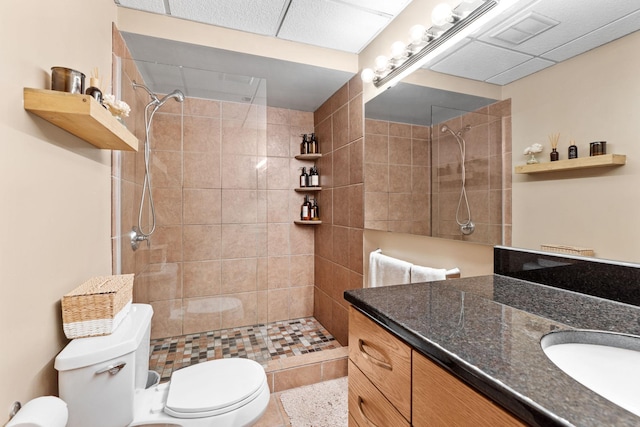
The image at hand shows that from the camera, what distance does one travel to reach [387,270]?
1809 mm

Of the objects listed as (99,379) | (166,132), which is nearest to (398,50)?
(166,132)

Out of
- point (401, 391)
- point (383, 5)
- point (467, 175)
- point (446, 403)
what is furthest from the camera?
point (383, 5)

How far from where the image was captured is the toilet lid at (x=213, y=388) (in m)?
1.13

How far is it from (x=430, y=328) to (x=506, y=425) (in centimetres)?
22

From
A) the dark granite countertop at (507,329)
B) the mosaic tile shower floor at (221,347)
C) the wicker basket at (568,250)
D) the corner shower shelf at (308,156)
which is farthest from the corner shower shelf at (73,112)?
the corner shower shelf at (308,156)

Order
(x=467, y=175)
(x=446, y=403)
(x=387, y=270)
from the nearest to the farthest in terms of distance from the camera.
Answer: (x=446, y=403) → (x=467, y=175) → (x=387, y=270)

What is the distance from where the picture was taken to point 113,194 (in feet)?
5.33

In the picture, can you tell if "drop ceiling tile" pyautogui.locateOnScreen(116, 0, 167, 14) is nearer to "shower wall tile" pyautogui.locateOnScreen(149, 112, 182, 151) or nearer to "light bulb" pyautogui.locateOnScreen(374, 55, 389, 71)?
"shower wall tile" pyautogui.locateOnScreen(149, 112, 182, 151)

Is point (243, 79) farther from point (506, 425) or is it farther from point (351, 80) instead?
point (506, 425)

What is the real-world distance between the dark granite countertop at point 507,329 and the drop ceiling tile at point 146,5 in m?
1.92

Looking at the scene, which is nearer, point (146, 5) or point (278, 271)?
point (146, 5)

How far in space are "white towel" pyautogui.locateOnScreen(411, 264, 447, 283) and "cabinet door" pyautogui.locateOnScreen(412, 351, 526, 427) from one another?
34.5 inches

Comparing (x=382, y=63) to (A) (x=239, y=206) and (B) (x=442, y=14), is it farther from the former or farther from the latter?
(A) (x=239, y=206)

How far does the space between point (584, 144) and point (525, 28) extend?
505 millimetres
